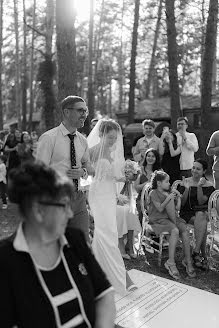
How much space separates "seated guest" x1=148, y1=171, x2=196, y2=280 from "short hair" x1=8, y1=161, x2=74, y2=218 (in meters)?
3.36

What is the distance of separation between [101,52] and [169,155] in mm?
29620

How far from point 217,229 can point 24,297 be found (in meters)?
3.73

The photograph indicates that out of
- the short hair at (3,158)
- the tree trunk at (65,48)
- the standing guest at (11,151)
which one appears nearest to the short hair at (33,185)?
the tree trunk at (65,48)

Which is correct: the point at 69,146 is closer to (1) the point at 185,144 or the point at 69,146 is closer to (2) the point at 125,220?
(2) the point at 125,220

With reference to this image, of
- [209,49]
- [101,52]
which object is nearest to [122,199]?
[209,49]

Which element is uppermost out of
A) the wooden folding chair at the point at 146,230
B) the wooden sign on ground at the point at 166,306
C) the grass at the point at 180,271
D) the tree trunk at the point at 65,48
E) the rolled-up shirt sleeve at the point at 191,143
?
the tree trunk at the point at 65,48

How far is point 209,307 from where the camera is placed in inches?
150

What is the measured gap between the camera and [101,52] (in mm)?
34469

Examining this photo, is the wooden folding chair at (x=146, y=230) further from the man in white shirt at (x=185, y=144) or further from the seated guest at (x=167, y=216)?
the man in white shirt at (x=185, y=144)

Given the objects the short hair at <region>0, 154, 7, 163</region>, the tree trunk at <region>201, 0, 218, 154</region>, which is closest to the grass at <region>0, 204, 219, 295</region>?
the short hair at <region>0, 154, 7, 163</region>

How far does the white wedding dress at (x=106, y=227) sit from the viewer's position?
3977 mm

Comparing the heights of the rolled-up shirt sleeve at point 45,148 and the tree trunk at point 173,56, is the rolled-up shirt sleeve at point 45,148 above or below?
below

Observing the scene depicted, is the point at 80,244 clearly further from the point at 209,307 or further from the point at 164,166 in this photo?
the point at 164,166

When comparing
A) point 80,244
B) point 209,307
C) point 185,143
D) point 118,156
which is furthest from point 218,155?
point 80,244
